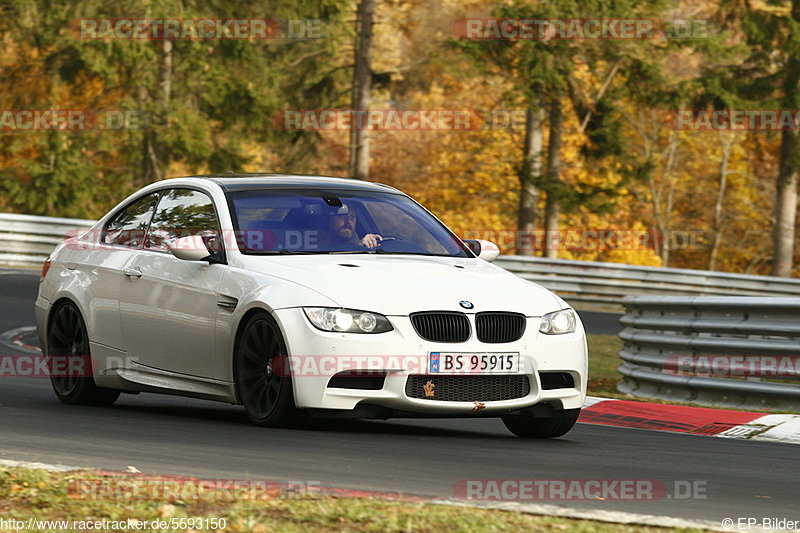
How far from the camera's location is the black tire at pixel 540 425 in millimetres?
8898

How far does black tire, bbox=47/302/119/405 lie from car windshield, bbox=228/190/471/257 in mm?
1692

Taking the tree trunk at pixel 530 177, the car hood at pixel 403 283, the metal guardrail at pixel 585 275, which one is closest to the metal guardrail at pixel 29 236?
the metal guardrail at pixel 585 275

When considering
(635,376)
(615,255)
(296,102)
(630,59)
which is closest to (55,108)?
(296,102)

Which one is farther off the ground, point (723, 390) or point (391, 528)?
point (391, 528)

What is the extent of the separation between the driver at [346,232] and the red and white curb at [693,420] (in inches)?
92.8

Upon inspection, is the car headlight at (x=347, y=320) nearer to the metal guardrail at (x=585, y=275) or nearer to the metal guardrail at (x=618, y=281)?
the metal guardrail at (x=585, y=275)

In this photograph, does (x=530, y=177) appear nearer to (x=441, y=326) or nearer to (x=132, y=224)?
(x=132, y=224)

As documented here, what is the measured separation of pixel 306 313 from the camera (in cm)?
809

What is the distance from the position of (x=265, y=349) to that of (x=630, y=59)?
31863mm

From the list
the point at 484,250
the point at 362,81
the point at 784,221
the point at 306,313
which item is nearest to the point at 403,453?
the point at 306,313

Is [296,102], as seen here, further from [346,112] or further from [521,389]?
[521,389]

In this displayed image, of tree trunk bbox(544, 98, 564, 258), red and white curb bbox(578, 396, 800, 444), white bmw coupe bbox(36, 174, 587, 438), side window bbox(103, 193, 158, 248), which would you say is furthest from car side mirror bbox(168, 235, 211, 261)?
tree trunk bbox(544, 98, 564, 258)

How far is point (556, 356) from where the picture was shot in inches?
336

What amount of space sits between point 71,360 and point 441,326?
335cm
